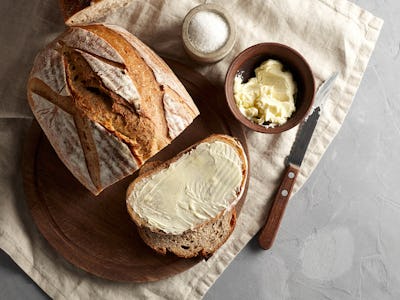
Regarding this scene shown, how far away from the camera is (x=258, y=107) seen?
2.55m

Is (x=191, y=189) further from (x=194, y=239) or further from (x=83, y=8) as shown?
(x=83, y=8)

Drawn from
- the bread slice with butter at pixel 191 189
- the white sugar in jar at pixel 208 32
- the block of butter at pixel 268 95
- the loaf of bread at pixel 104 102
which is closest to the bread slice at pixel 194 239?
the bread slice with butter at pixel 191 189

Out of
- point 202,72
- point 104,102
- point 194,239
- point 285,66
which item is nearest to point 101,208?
point 194,239

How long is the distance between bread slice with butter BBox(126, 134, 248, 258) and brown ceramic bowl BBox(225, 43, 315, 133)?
0.59 ft

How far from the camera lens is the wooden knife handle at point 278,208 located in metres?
2.74

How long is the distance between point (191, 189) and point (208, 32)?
0.83 meters

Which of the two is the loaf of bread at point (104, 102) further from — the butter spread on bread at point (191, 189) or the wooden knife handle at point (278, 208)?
the wooden knife handle at point (278, 208)

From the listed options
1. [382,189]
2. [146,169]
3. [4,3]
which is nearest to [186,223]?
[146,169]

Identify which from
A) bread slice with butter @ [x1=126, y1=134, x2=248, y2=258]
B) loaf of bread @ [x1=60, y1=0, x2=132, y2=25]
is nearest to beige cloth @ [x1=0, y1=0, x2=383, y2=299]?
loaf of bread @ [x1=60, y1=0, x2=132, y2=25]

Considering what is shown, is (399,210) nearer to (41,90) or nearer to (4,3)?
(41,90)

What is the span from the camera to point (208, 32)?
2.56m

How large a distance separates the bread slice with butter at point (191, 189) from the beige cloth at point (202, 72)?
11.7 inches

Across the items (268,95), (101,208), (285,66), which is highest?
(285,66)

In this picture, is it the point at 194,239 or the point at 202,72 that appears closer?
the point at 194,239
